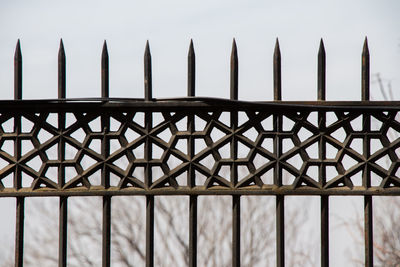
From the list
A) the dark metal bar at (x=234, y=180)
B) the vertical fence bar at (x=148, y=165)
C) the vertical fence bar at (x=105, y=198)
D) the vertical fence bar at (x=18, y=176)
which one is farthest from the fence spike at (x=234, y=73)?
the vertical fence bar at (x=18, y=176)

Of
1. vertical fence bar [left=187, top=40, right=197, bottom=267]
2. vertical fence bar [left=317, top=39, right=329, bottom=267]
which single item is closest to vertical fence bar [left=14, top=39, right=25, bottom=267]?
vertical fence bar [left=187, top=40, right=197, bottom=267]

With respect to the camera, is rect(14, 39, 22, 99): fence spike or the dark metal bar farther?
rect(14, 39, 22, 99): fence spike

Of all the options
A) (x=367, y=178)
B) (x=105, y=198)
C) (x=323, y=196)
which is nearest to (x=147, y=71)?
(x=105, y=198)

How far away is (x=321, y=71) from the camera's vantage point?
10.2 ft

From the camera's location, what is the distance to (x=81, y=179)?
3.09m

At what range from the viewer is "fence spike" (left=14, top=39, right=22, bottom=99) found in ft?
10.3

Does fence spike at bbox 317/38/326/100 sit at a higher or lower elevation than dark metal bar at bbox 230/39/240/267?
higher

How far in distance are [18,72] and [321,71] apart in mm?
1828

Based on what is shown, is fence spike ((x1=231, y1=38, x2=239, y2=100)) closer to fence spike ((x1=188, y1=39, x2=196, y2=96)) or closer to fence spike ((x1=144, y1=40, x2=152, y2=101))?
fence spike ((x1=188, y1=39, x2=196, y2=96))

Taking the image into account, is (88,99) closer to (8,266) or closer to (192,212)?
(192,212)

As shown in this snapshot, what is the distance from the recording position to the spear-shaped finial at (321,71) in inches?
122

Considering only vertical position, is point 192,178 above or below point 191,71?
below

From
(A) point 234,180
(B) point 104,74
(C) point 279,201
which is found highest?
(B) point 104,74

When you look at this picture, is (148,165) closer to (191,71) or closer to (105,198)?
(105,198)
